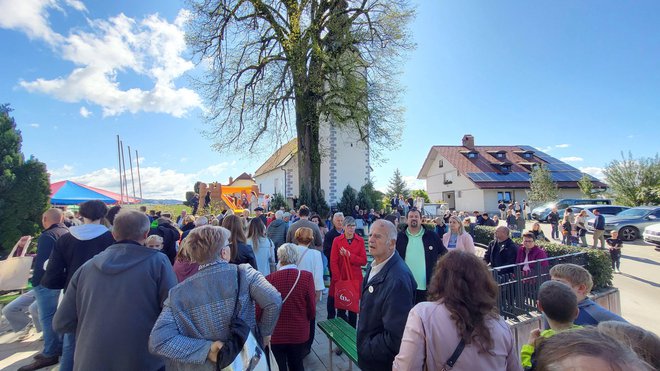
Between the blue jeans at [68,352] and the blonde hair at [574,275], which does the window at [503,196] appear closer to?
the blonde hair at [574,275]

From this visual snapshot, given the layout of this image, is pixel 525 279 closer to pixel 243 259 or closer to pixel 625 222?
pixel 243 259

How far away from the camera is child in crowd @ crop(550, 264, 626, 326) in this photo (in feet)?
7.48

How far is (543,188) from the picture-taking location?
28.4 m

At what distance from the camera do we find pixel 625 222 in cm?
1578

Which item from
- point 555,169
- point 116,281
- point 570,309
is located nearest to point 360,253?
point 570,309

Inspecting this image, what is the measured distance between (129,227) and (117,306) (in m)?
0.57

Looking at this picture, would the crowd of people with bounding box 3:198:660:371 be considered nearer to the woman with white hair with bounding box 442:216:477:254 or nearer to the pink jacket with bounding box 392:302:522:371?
the pink jacket with bounding box 392:302:522:371

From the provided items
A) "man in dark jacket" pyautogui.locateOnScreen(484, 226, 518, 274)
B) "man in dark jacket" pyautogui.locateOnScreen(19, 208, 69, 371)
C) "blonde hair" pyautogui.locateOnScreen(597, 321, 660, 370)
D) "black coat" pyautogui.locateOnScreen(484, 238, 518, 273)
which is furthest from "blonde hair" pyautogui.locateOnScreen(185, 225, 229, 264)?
"black coat" pyautogui.locateOnScreen(484, 238, 518, 273)

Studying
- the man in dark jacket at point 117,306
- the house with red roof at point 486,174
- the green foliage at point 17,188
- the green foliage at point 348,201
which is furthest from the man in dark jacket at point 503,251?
the house with red roof at point 486,174

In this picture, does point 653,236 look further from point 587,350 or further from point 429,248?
point 587,350

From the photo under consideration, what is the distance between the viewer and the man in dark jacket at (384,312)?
201 cm

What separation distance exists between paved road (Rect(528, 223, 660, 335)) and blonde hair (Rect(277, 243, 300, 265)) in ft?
23.3

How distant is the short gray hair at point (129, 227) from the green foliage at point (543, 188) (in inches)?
1276

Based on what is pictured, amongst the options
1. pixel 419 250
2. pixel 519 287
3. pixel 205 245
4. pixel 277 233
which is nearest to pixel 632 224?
pixel 519 287
